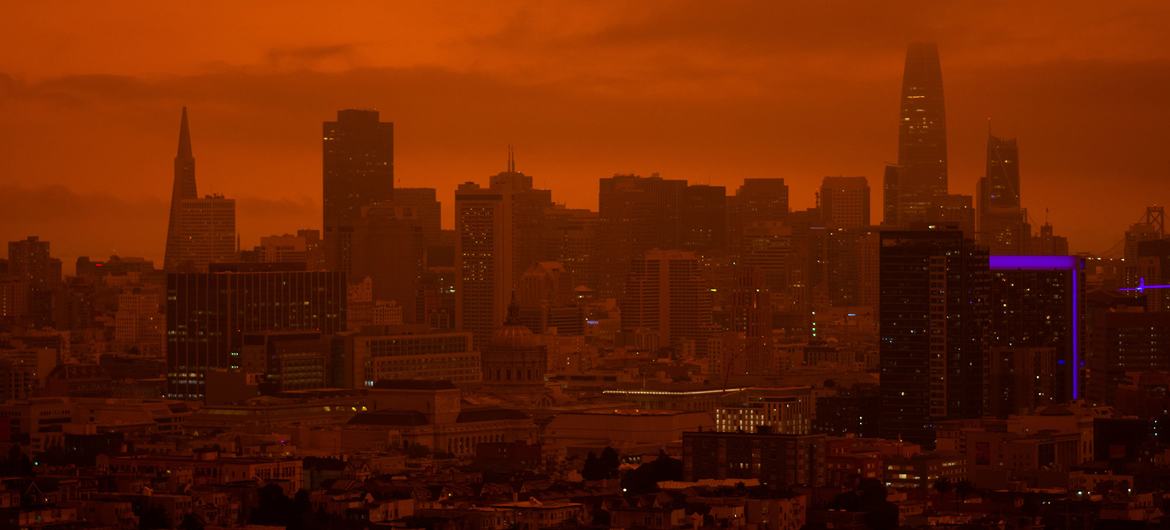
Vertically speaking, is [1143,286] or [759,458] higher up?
[1143,286]

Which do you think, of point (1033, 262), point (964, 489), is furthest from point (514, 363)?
point (964, 489)

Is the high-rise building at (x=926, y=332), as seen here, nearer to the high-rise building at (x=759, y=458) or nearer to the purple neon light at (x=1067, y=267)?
the purple neon light at (x=1067, y=267)

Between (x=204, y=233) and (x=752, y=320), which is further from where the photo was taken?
(x=204, y=233)

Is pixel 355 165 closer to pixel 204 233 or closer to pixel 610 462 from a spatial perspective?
pixel 204 233

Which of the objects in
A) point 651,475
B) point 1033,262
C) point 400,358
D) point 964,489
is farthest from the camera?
point 400,358

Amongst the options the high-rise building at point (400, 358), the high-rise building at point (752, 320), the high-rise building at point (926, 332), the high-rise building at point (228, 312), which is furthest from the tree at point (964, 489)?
the high-rise building at point (752, 320)

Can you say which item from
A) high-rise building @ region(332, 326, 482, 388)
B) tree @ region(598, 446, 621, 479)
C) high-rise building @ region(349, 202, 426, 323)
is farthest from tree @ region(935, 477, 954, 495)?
high-rise building @ region(349, 202, 426, 323)
